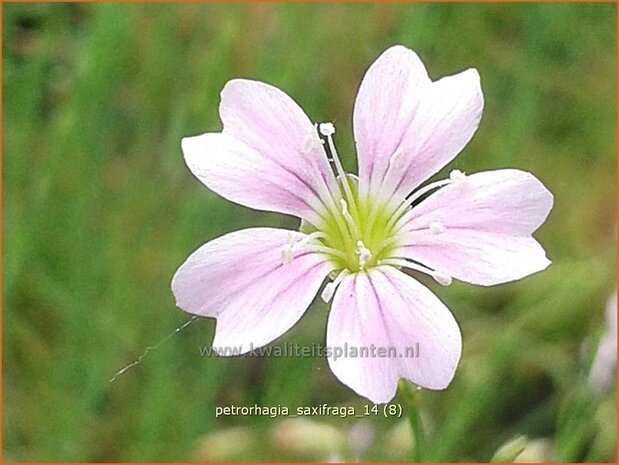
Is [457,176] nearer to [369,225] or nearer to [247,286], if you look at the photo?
[369,225]

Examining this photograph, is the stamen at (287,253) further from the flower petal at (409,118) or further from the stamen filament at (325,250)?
the flower petal at (409,118)

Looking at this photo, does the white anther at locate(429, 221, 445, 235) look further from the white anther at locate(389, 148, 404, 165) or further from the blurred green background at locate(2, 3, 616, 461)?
the blurred green background at locate(2, 3, 616, 461)

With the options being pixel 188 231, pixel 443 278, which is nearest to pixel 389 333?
pixel 443 278

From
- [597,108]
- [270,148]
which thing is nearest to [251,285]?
[270,148]

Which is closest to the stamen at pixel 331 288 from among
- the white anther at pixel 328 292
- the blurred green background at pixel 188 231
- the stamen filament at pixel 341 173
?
the white anther at pixel 328 292

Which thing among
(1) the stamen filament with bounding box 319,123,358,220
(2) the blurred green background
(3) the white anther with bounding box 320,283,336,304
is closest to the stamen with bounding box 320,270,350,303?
(3) the white anther with bounding box 320,283,336,304
